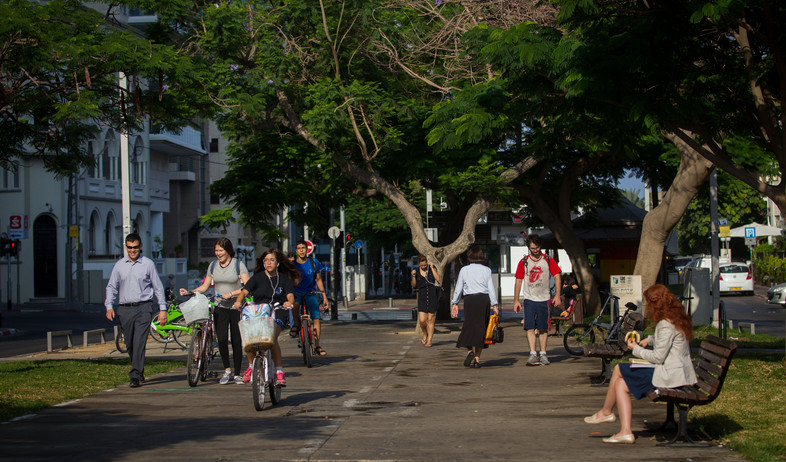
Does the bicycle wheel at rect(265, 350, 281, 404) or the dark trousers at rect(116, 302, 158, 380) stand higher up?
the dark trousers at rect(116, 302, 158, 380)

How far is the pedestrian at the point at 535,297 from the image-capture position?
1462cm

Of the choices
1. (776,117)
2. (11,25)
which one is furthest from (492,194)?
(11,25)

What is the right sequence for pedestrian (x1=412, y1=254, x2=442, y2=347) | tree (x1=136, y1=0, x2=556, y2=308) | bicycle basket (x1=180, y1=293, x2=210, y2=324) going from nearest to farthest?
bicycle basket (x1=180, y1=293, x2=210, y2=324) < pedestrian (x1=412, y1=254, x2=442, y2=347) < tree (x1=136, y1=0, x2=556, y2=308)

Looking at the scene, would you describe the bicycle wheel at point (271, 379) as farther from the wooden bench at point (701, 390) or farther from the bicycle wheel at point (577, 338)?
the bicycle wheel at point (577, 338)

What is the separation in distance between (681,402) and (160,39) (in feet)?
56.7

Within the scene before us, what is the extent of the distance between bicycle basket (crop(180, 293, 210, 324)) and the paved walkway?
0.87 metres

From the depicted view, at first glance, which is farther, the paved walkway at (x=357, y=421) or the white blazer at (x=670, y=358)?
the white blazer at (x=670, y=358)

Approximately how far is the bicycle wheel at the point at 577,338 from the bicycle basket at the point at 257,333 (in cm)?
695

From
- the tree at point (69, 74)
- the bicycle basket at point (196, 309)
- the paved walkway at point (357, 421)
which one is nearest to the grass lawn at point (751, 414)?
the paved walkway at point (357, 421)

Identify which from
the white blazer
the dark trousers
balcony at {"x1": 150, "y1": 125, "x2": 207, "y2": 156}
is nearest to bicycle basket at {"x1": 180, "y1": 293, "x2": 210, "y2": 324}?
the dark trousers

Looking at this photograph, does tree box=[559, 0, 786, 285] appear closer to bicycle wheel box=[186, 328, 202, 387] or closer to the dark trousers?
bicycle wheel box=[186, 328, 202, 387]

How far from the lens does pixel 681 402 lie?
7.64 meters

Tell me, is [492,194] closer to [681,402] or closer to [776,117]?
[776,117]

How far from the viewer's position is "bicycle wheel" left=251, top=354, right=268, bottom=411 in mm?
9707
